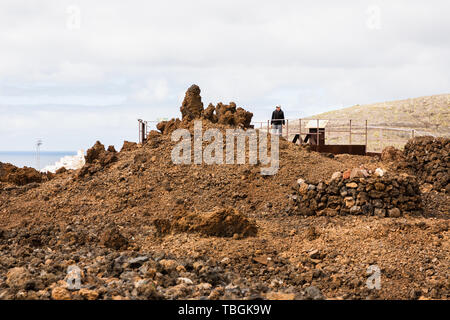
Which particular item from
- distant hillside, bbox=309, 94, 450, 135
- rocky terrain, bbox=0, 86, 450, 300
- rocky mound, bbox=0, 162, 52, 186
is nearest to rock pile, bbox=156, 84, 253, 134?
rocky terrain, bbox=0, 86, 450, 300

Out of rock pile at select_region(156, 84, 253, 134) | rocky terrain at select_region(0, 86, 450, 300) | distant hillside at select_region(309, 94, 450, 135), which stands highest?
distant hillside at select_region(309, 94, 450, 135)

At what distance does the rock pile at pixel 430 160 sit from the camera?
18.0 metres

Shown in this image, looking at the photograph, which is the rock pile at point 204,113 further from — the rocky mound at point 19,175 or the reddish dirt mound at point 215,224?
the reddish dirt mound at point 215,224

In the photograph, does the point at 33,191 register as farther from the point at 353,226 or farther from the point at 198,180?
the point at 353,226

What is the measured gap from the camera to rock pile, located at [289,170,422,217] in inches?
523

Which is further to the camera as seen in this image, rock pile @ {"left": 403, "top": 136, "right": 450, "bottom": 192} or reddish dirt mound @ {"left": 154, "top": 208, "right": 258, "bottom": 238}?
rock pile @ {"left": 403, "top": 136, "right": 450, "bottom": 192}

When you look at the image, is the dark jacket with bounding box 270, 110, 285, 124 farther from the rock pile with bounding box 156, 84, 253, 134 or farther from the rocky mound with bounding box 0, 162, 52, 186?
the rocky mound with bounding box 0, 162, 52, 186

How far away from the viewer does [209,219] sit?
11.5m

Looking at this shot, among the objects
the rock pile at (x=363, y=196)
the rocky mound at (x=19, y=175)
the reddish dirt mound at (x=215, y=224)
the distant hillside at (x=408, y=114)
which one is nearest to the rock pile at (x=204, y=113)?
the rocky mound at (x=19, y=175)

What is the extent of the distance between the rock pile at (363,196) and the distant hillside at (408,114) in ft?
90.1

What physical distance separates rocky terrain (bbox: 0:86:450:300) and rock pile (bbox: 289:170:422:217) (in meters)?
0.03

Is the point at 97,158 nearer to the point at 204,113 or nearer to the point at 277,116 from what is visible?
the point at 204,113

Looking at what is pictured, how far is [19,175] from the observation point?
2031 centimetres
